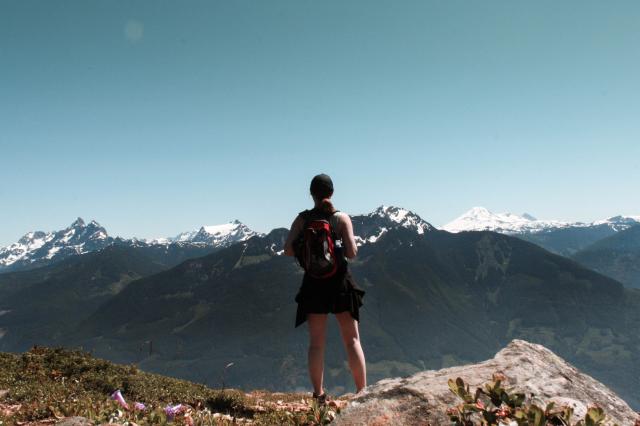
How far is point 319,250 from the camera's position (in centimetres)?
711

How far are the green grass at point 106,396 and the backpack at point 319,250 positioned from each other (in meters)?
2.05

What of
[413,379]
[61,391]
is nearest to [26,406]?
[61,391]

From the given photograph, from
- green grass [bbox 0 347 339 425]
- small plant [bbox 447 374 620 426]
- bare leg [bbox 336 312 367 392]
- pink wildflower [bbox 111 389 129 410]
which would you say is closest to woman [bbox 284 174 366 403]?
bare leg [bbox 336 312 367 392]

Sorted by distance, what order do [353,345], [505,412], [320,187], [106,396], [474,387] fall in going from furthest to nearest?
1. [106,396]
2. [320,187]
3. [353,345]
4. [474,387]
5. [505,412]

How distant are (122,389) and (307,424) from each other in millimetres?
7186

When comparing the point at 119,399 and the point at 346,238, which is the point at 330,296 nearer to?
the point at 346,238

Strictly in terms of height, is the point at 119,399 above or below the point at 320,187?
below

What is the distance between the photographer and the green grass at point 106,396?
618 centimetres

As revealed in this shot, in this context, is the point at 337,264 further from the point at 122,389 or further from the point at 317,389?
the point at 122,389

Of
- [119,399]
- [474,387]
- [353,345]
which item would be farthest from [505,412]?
[119,399]

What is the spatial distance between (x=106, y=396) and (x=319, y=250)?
6136 mm

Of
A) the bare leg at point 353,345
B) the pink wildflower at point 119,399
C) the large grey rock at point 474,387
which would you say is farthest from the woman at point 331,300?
the pink wildflower at point 119,399

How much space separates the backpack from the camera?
23.3ft

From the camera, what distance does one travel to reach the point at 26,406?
7.95 meters
